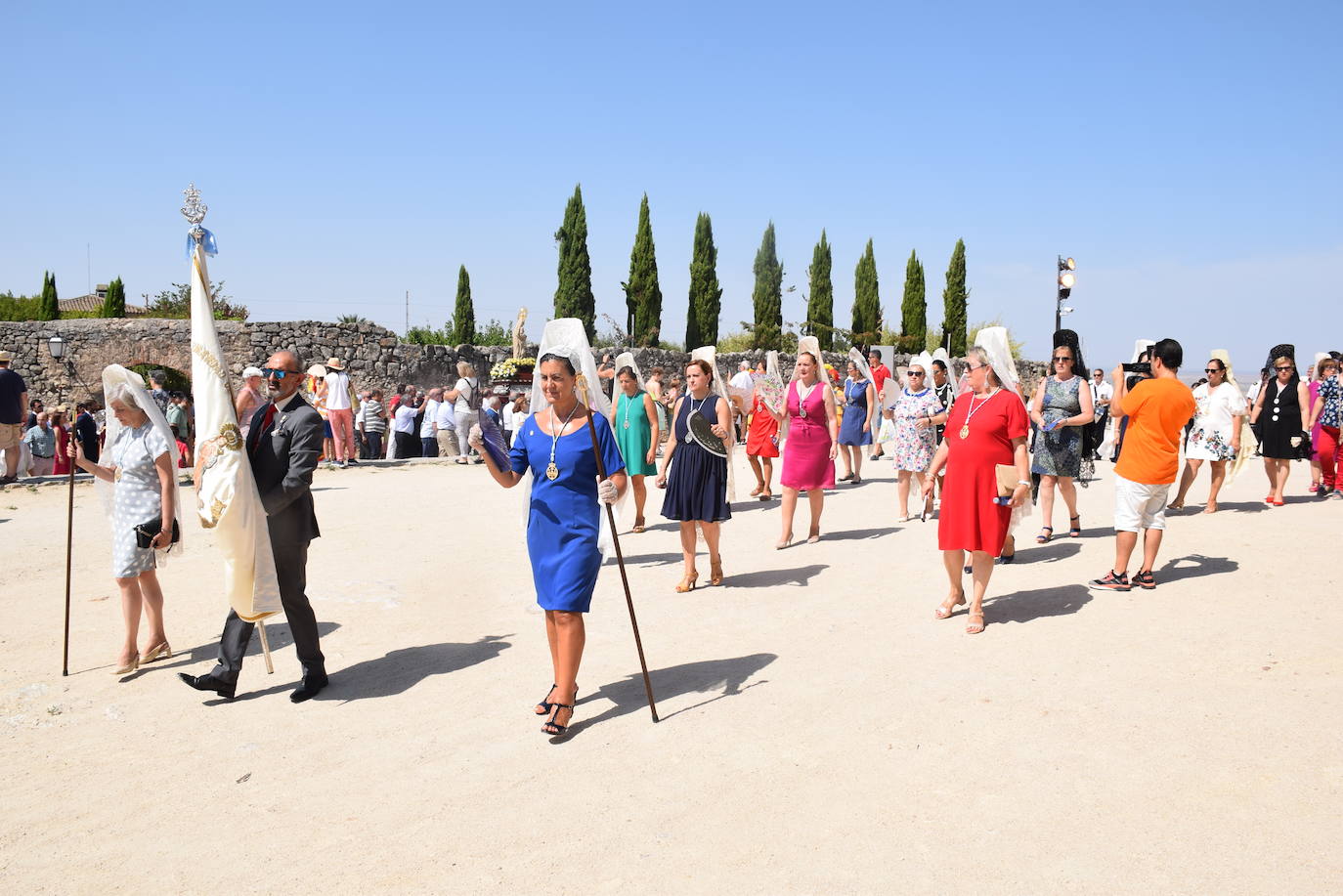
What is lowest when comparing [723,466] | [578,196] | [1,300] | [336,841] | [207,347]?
[336,841]

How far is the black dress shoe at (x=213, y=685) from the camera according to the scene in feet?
16.5

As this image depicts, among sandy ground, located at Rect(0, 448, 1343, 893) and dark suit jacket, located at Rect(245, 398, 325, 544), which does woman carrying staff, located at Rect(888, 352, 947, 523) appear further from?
dark suit jacket, located at Rect(245, 398, 325, 544)

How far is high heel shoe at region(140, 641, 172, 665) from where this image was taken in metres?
5.76

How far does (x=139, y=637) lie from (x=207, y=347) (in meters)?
2.33

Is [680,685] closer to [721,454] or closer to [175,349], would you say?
[721,454]

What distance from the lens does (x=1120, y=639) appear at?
575 centimetres

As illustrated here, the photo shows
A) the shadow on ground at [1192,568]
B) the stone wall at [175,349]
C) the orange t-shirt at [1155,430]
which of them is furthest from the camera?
the stone wall at [175,349]

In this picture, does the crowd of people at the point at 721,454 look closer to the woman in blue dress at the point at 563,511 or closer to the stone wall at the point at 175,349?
the woman in blue dress at the point at 563,511

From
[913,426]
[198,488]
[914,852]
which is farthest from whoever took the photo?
[913,426]

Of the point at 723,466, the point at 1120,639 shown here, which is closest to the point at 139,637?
the point at 723,466

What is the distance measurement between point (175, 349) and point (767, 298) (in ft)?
96.5

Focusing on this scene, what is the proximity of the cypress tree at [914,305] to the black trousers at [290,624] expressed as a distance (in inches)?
1655

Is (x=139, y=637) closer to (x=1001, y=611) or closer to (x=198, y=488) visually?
(x=198, y=488)

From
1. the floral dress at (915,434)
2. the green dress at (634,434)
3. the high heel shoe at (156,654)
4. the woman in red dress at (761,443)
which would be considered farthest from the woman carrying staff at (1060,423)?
the high heel shoe at (156,654)
